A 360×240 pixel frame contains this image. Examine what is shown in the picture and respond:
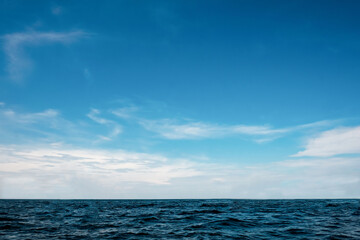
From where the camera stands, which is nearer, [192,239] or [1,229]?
[192,239]

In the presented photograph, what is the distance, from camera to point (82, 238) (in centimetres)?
1628

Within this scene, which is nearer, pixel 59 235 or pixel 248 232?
pixel 59 235

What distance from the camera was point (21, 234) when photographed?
17281 mm

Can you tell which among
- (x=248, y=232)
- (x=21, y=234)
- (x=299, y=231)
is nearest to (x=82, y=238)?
(x=21, y=234)

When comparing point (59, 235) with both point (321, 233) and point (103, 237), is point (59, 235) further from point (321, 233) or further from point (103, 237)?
point (321, 233)

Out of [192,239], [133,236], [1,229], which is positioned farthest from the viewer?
[1,229]

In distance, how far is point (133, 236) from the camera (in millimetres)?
17250

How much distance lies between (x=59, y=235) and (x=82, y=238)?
2.13 meters


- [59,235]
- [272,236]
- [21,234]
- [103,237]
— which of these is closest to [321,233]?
[272,236]

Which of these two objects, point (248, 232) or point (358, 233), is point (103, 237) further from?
point (358, 233)

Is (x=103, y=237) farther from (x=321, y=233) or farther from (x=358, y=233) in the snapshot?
(x=358, y=233)

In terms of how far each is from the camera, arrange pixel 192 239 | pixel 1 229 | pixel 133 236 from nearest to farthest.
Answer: pixel 192 239 < pixel 133 236 < pixel 1 229

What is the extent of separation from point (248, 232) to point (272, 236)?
2.19m

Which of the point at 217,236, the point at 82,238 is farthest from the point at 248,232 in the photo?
the point at 82,238
